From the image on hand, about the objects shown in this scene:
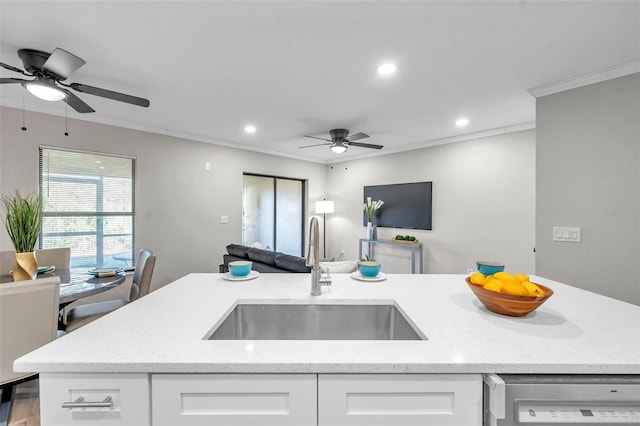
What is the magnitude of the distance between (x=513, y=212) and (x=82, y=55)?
4867 mm

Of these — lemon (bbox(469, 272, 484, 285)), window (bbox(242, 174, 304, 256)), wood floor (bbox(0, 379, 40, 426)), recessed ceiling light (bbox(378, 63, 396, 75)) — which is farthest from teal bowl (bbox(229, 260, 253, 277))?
window (bbox(242, 174, 304, 256))

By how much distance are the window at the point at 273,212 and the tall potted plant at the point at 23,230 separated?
10.5 ft

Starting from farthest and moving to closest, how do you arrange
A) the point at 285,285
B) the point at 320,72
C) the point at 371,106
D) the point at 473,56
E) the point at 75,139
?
the point at 75,139
the point at 371,106
the point at 320,72
the point at 473,56
the point at 285,285

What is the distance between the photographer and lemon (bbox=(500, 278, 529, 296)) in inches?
37.6

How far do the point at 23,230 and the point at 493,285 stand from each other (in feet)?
8.79

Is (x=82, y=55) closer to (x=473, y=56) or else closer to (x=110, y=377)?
(x=110, y=377)

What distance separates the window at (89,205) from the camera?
3.08m

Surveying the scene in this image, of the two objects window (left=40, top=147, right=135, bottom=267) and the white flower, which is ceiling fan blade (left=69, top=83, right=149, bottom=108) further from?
the white flower

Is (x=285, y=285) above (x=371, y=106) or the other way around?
the other way around

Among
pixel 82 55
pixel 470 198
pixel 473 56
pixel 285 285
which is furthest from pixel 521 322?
pixel 470 198

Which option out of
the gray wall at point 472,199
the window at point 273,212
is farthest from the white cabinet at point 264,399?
the window at point 273,212

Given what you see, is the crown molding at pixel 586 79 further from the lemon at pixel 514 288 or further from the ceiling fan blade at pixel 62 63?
the ceiling fan blade at pixel 62 63

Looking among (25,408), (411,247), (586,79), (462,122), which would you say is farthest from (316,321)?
(411,247)

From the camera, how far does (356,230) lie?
5.67 m
